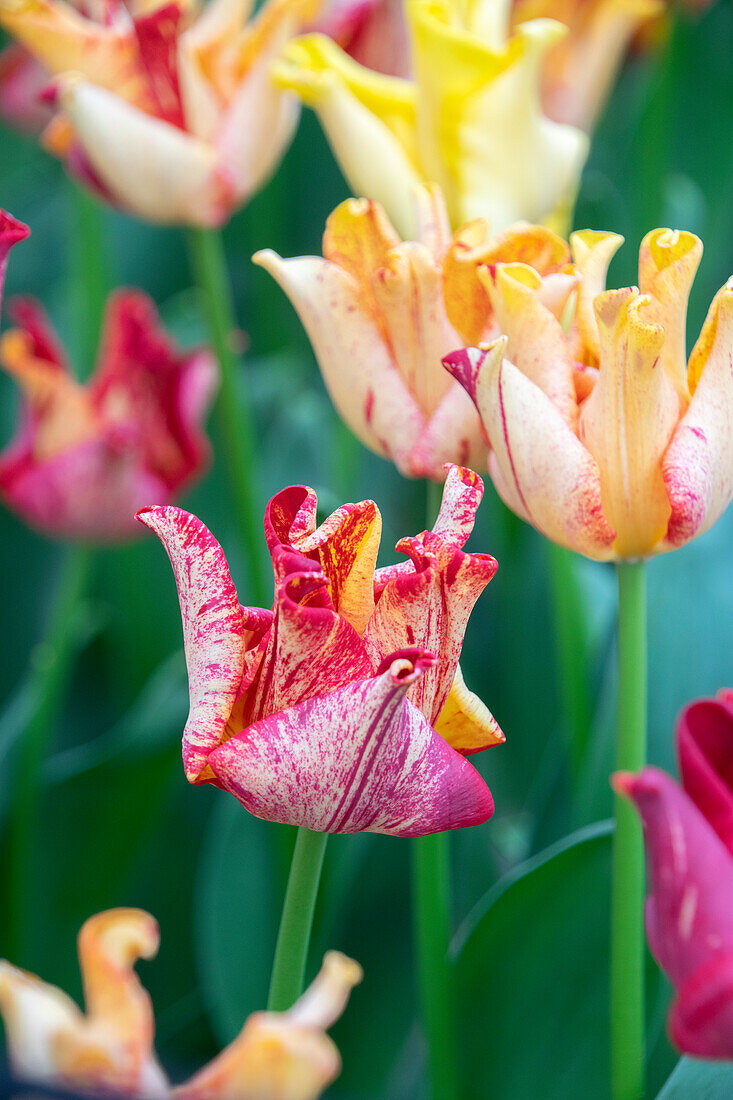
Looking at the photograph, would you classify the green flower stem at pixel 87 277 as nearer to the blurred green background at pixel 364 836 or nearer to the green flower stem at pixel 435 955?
the blurred green background at pixel 364 836

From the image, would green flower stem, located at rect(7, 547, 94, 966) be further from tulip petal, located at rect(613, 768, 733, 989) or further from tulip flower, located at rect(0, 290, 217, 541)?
tulip petal, located at rect(613, 768, 733, 989)

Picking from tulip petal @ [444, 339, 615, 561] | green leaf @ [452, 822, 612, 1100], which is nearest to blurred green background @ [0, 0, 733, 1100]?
green leaf @ [452, 822, 612, 1100]

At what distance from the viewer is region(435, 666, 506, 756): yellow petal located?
230 mm

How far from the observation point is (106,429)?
519 millimetres

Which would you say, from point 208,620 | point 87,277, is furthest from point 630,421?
point 87,277

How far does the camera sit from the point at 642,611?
0.27 meters

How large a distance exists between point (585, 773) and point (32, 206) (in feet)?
2.00

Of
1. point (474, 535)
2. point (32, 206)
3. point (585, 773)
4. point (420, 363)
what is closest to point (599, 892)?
point (585, 773)

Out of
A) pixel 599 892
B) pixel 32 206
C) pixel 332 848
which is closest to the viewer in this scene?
pixel 599 892

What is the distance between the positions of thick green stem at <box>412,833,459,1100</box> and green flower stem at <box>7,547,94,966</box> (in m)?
0.22

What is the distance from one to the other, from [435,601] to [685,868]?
0.21ft

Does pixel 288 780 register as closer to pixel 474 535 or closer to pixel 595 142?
pixel 474 535

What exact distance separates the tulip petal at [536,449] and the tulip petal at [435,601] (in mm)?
35

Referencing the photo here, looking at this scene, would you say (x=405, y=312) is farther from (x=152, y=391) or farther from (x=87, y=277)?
(x=87, y=277)
